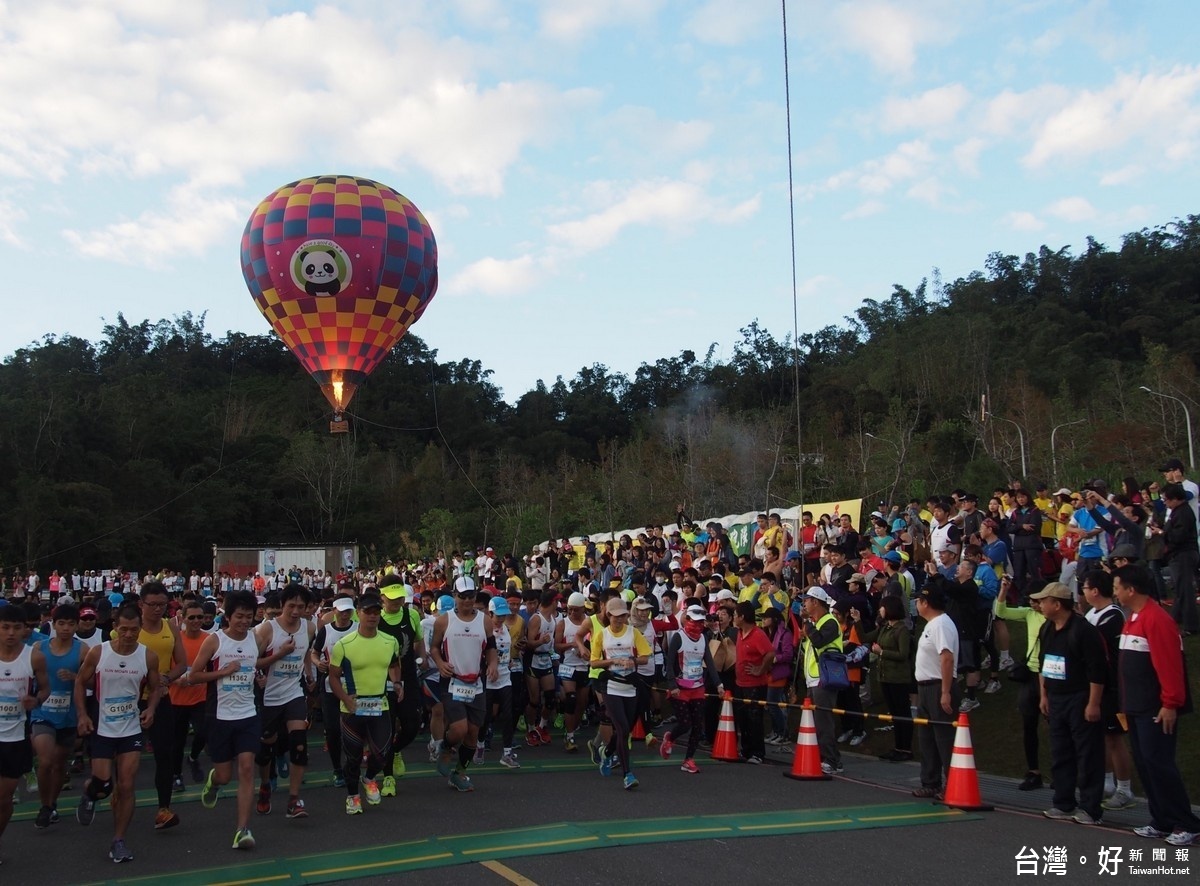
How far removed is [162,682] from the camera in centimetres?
870

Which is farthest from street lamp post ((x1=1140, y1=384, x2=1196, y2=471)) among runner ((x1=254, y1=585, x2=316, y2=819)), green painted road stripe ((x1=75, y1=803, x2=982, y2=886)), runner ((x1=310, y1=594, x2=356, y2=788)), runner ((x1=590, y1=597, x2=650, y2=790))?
runner ((x1=254, y1=585, x2=316, y2=819))

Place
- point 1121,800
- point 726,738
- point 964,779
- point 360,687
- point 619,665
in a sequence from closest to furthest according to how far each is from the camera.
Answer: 1. point 1121,800
2. point 360,687
3. point 964,779
4. point 619,665
5. point 726,738

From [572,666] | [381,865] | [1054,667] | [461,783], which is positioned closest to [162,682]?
[381,865]

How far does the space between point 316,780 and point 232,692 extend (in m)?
2.94

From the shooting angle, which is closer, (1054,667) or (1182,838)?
(1182,838)

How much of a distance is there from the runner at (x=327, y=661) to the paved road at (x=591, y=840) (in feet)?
1.18

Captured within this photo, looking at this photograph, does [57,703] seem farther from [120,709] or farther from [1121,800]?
[1121,800]

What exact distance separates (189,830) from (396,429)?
83289 mm

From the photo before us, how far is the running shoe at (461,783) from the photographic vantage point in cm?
1039

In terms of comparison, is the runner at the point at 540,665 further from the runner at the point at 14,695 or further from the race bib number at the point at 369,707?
the runner at the point at 14,695

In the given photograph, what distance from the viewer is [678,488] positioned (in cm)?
5134

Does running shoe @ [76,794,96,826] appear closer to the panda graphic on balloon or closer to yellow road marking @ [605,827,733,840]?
A: yellow road marking @ [605,827,733,840]

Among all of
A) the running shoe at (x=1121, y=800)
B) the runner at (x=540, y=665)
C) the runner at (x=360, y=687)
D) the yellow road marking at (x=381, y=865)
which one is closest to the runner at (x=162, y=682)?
the runner at (x=360, y=687)

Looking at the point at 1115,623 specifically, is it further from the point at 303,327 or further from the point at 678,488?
the point at 678,488
